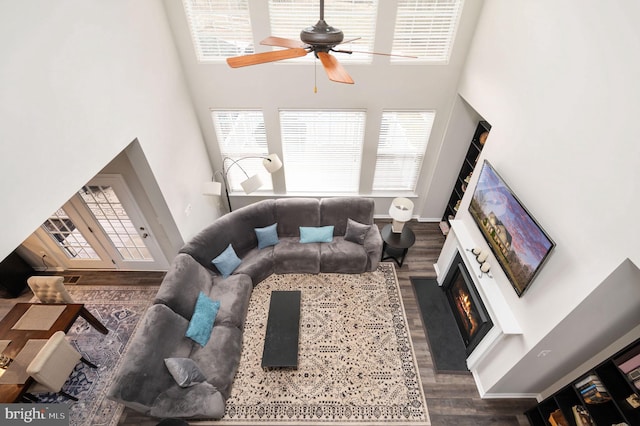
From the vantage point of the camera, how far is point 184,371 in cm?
331

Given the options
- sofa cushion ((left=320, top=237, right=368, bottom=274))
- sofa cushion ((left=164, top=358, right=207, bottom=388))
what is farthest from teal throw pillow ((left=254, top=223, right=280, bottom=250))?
sofa cushion ((left=164, top=358, right=207, bottom=388))

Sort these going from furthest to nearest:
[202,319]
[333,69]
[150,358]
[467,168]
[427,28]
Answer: [467,168] → [427,28] → [202,319] → [150,358] → [333,69]

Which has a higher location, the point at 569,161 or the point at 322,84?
the point at 569,161

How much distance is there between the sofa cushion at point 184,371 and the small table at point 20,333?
143 centimetres

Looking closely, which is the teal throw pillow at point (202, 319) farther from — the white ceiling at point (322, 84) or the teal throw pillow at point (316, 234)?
the white ceiling at point (322, 84)

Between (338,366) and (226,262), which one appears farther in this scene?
(226,262)

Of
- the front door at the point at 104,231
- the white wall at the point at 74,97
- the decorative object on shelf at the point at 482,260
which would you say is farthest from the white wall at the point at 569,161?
the front door at the point at 104,231

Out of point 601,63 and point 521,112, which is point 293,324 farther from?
point 601,63

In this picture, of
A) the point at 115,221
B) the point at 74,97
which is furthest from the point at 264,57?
the point at 115,221

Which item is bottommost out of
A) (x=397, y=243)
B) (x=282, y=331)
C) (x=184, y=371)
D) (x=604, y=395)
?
(x=282, y=331)

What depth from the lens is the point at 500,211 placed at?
332 cm

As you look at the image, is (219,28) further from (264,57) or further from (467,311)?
(467,311)

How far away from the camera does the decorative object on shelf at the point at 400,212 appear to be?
4734mm

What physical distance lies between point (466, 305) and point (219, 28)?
5.34m
